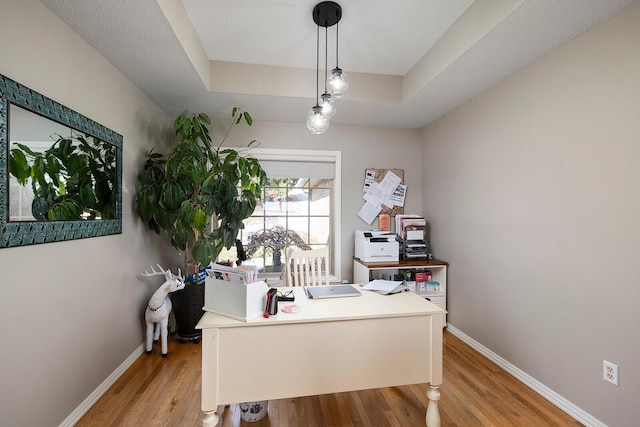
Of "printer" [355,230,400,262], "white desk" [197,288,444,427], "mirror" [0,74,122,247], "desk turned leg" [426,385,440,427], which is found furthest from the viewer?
"printer" [355,230,400,262]

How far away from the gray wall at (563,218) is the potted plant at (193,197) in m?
2.16

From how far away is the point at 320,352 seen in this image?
1.51m

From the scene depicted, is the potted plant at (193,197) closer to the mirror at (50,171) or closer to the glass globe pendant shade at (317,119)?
the mirror at (50,171)

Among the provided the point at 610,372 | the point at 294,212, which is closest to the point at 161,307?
the point at 294,212

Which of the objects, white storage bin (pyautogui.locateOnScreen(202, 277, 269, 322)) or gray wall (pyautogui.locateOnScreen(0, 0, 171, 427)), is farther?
white storage bin (pyautogui.locateOnScreen(202, 277, 269, 322))

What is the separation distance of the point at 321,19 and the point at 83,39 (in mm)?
1514

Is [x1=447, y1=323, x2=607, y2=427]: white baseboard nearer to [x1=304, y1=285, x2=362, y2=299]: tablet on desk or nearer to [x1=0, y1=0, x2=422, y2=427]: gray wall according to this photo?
[x1=304, y1=285, x2=362, y2=299]: tablet on desk

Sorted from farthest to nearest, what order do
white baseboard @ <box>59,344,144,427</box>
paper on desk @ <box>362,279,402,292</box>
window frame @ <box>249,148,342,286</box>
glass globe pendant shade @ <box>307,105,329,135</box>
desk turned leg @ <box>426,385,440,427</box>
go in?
1. window frame @ <box>249,148,342,286</box>
2. paper on desk @ <box>362,279,402,292</box>
3. glass globe pendant shade @ <box>307,105,329,135</box>
4. white baseboard @ <box>59,344,144,427</box>
5. desk turned leg @ <box>426,385,440,427</box>

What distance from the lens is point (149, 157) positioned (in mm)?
2537

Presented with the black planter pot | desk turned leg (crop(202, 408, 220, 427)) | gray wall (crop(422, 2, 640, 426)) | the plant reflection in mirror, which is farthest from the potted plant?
gray wall (crop(422, 2, 640, 426))

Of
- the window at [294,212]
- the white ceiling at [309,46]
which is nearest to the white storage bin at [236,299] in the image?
the white ceiling at [309,46]

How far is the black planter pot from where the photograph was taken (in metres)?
A: 2.61

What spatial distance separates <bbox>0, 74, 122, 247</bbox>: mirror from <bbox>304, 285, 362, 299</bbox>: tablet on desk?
1472 millimetres

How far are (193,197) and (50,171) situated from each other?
104 centimetres
